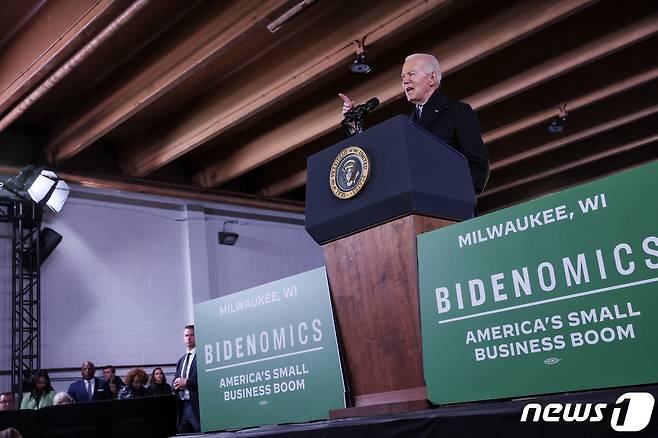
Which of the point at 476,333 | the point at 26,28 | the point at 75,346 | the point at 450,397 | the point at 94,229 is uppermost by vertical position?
the point at 26,28

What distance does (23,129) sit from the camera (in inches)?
323

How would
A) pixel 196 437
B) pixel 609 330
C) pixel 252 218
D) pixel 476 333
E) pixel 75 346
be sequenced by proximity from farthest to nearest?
pixel 252 218
pixel 75 346
pixel 196 437
pixel 476 333
pixel 609 330

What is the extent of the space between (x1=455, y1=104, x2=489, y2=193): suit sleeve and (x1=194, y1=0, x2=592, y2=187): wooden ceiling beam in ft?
14.0

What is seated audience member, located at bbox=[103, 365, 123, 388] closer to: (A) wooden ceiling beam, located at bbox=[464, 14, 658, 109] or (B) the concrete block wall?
(B) the concrete block wall

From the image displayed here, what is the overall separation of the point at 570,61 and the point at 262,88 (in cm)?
304

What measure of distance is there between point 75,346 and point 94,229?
1.45 metres

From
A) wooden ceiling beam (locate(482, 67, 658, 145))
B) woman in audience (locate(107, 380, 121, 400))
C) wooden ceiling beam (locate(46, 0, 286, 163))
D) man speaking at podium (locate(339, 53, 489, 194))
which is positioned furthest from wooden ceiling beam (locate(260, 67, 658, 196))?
man speaking at podium (locate(339, 53, 489, 194))

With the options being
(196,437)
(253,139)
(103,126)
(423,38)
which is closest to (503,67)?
(423,38)

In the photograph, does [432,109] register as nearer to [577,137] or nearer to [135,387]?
[135,387]

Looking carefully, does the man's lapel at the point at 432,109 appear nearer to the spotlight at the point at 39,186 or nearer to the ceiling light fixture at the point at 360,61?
the ceiling light fixture at the point at 360,61

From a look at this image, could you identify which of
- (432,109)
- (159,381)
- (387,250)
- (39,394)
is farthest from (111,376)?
(387,250)

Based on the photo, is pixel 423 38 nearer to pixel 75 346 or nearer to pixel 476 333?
pixel 75 346

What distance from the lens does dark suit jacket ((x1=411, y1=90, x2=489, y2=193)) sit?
1875 mm

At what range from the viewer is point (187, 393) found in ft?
18.0
